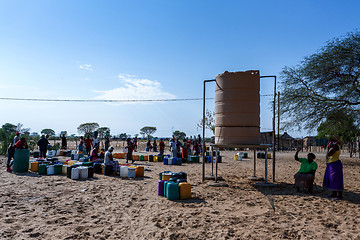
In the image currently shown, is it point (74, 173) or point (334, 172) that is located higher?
point (334, 172)

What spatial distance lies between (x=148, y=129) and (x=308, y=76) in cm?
9290

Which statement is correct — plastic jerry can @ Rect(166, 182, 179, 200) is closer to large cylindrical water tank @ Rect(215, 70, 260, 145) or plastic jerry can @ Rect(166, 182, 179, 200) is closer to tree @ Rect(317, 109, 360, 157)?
large cylindrical water tank @ Rect(215, 70, 260, 145)

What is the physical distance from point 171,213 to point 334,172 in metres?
4.81

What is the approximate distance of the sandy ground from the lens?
480 cm

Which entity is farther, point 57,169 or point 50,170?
point 57,169

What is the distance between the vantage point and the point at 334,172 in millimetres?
7336

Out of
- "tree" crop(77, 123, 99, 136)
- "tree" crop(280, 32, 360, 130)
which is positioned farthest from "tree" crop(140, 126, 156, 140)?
"tree" crop(280, 32, 360, 130)

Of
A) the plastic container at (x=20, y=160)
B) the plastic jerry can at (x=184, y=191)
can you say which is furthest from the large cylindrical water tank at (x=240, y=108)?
the plastic container at (x=20, y=160)

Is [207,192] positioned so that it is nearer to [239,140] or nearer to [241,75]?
[239,140]

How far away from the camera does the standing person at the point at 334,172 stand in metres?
7.25

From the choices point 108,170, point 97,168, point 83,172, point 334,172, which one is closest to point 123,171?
point 108,170

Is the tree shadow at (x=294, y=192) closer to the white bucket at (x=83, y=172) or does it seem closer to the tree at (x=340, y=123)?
the white bucket at (x=83, y=172)

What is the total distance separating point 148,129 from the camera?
108 metres

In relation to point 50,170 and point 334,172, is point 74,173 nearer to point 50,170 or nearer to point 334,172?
point 50,170
